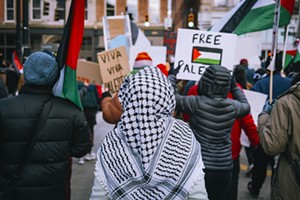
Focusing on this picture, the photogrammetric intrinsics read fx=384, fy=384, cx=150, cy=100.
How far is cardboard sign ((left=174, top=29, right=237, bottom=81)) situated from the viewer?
13.4ft

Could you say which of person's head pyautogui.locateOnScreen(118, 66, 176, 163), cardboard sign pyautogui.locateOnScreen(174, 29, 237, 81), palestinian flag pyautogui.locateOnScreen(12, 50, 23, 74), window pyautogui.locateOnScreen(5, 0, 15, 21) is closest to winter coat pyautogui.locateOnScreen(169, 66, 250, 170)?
cardboard sign pyautogui.locateOnScreen(174, 29, 237, 81)

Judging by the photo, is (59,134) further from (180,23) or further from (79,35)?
(180,23)

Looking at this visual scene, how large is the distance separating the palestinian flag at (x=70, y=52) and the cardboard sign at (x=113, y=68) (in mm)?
1402

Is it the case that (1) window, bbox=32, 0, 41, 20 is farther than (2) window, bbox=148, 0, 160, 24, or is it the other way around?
(2) window, bbox=148, 0, 160, 24

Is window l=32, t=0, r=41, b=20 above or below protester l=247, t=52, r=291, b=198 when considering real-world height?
above

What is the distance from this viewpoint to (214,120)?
3189 mm

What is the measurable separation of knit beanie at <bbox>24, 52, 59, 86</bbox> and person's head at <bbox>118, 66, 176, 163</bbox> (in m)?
1.17

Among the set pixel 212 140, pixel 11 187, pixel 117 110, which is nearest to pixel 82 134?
pixel 117 110

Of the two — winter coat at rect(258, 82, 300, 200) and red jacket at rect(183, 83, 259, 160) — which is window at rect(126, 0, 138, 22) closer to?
red jacket at rect(183, 83, 259, 160)

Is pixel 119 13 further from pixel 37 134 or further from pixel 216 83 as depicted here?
pixel 37 134

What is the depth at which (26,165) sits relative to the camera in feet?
8.65

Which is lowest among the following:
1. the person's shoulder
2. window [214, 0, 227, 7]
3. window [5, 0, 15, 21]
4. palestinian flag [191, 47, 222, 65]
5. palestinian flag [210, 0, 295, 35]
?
the person's shoulder

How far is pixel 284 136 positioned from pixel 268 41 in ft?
93.4

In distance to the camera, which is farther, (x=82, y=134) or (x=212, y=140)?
(x=212, y=140)
